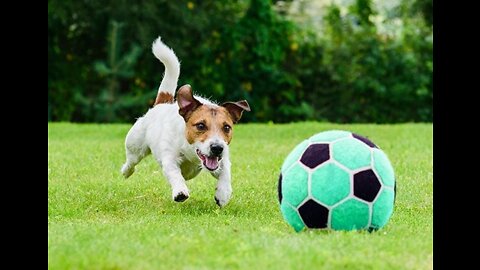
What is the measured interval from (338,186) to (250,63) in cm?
1429

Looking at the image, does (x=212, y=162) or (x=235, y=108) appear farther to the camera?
(x=235, y=108)

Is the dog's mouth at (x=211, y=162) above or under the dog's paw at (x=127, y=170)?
above

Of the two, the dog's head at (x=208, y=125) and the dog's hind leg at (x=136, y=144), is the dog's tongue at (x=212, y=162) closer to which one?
the dog's head at (x=208, y=125)

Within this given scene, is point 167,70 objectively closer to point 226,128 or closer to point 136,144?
point 136,144

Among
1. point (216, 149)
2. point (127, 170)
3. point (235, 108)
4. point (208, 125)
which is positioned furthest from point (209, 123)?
point (127, 170)

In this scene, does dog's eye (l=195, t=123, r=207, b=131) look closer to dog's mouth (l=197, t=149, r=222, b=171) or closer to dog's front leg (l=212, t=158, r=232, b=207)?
dog's mouth (l=197, t=149, r=222, b=171)

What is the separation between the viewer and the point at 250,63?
1945 cm

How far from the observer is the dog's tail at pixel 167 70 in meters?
7.93

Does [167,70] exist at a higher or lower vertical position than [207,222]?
higher

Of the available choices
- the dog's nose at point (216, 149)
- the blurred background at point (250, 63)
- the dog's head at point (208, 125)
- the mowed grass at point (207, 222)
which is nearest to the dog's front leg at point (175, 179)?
the mowed grass at point (207, 222)

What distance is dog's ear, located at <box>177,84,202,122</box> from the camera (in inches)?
266

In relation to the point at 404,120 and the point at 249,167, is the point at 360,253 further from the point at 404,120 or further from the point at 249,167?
the point at 404,120
